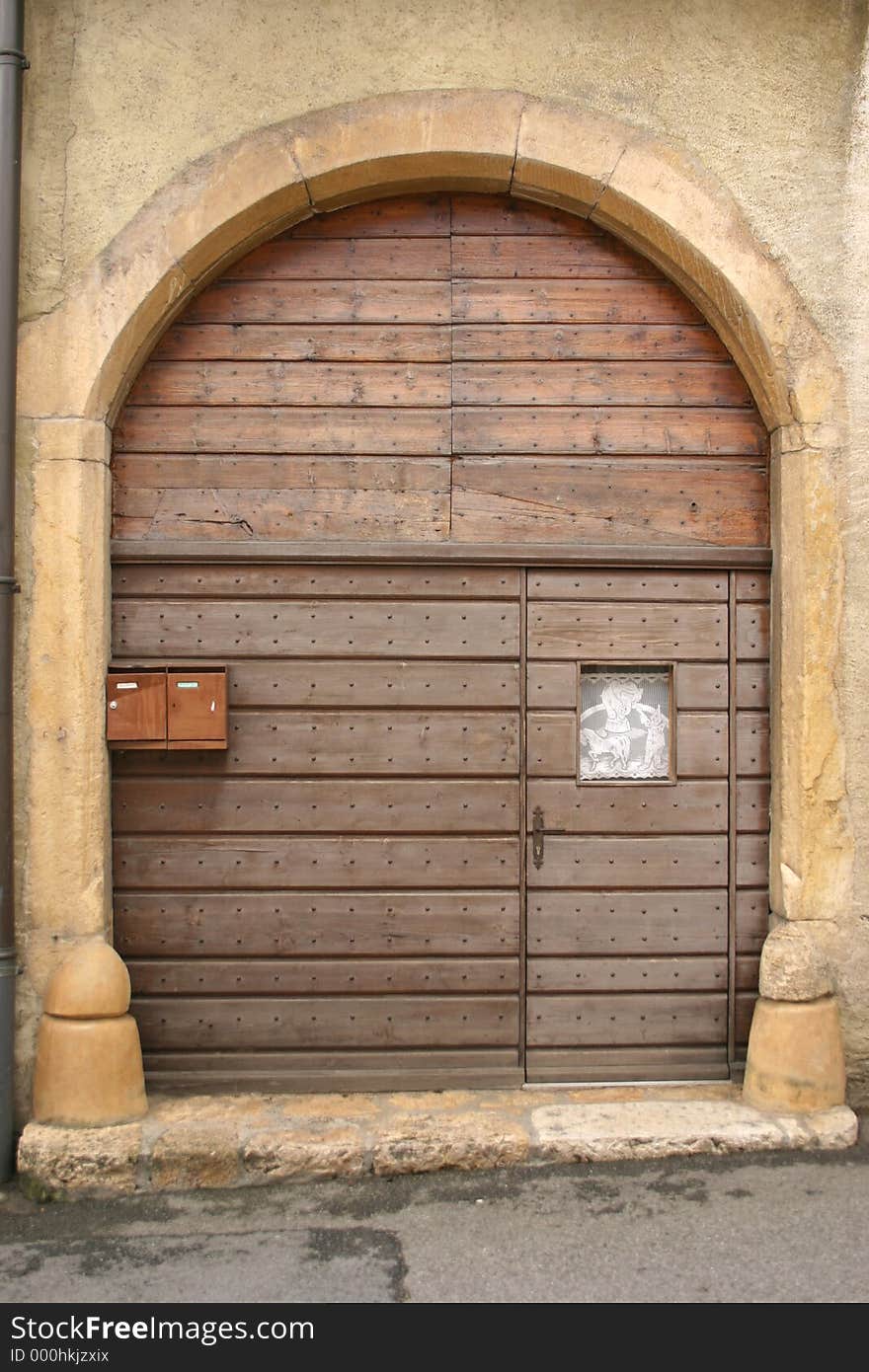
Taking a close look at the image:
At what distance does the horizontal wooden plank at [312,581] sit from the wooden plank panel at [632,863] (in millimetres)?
1037

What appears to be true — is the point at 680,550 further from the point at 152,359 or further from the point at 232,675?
the point at 152,359

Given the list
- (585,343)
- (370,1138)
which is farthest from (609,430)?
(370,1138)

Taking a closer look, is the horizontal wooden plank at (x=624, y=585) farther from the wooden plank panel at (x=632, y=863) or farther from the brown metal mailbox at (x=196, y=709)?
the brown metal mailbox at (x=196, y=709)

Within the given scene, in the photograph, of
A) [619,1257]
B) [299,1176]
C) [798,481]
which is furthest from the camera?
[798,481]

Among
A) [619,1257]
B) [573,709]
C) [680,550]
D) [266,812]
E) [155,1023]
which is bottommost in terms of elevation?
[619,1257]

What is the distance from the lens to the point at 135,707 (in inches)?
161

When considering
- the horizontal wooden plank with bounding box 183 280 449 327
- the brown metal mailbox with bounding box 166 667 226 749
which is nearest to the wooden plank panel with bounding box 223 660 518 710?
the brown metal mailbox with bounding box 166 667 226 749

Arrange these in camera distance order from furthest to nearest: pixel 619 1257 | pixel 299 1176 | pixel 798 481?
pixel 798 481 < pixel 299 1176 < pixel 619 1257

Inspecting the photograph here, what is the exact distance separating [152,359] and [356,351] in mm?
795

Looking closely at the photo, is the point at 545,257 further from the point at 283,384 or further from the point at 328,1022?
the point at 328,1022

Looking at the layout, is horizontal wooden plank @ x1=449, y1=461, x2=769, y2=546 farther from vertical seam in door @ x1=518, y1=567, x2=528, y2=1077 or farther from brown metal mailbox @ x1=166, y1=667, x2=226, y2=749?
brown metal mailbox @ x1=166, y1=667, x2=226, y2=749

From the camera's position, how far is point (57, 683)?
4.01 meters

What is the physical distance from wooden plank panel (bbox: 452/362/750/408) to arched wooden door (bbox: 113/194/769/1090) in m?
0.01

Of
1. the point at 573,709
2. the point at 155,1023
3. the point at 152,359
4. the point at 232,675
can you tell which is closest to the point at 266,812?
the point at 232,675
